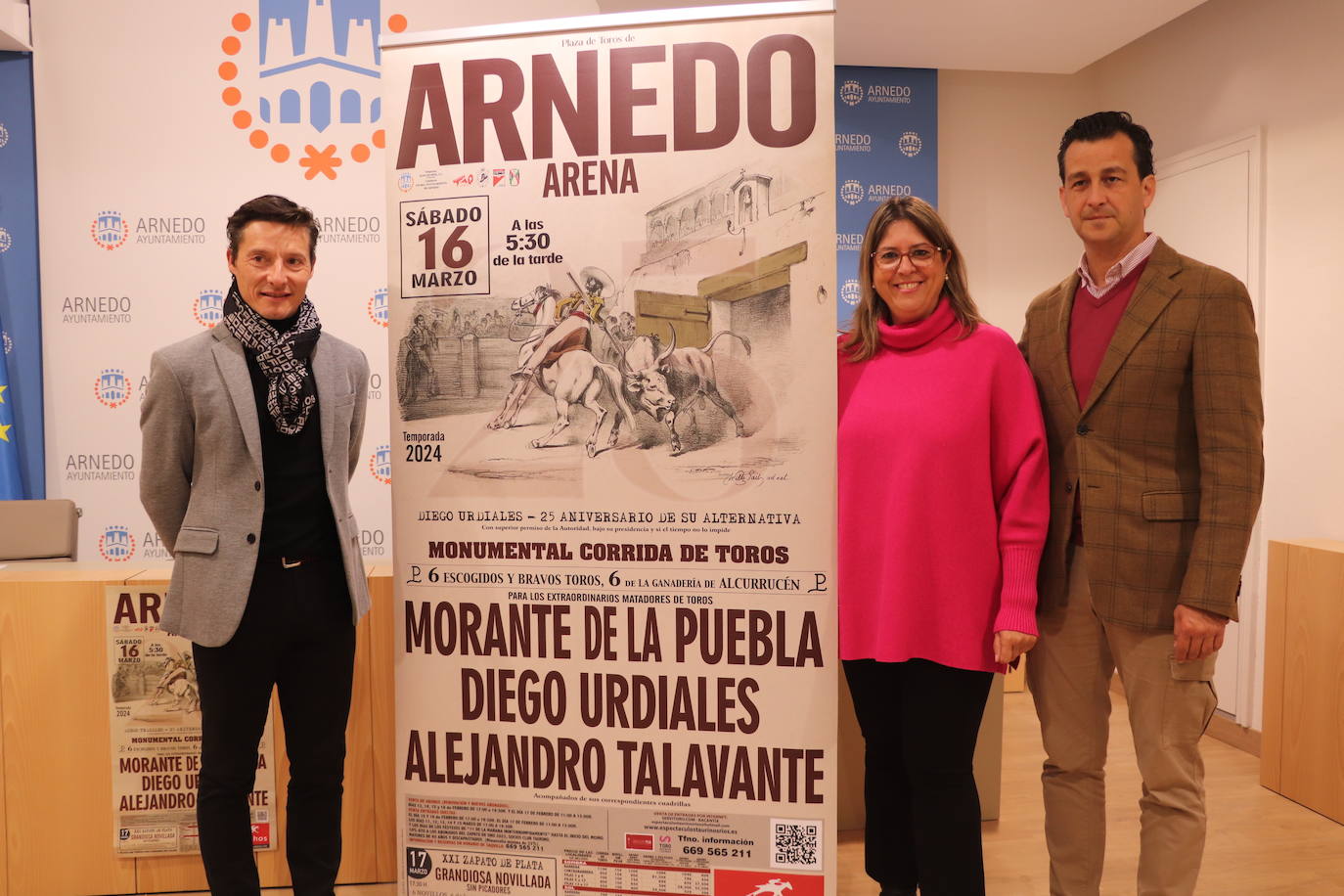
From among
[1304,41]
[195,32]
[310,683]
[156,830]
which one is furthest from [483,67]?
[1304,41]

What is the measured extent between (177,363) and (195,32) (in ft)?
9.51

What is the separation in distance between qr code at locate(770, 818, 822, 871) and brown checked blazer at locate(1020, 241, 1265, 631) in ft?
2.49

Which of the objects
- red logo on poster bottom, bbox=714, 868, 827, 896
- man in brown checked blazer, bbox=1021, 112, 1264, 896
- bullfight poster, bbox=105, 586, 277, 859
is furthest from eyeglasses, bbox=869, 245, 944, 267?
bullfight poster, bbox=105, 586, 277, 859

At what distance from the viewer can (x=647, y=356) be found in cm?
179

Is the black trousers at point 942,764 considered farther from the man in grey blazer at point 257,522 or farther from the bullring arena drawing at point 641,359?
the man in grey blazer at point 257,522

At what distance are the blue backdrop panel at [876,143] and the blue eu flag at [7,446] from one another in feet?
12.8

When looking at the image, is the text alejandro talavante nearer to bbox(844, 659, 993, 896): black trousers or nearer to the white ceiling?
bbox(844, 659, 993, 896): black trousers

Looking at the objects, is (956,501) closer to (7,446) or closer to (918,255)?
(918,255)

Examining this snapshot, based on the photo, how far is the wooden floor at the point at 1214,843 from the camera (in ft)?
7.64

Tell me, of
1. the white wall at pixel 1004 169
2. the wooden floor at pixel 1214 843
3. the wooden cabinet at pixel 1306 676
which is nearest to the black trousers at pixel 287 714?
the wooden floor at pixel 1214 843

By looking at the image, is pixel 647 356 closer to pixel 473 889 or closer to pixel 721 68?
pixel 721 68

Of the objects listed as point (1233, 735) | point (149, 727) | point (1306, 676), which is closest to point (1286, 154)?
point (1306, 676)

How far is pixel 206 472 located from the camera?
1702mm

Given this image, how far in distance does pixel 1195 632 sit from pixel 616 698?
1.17 metres
